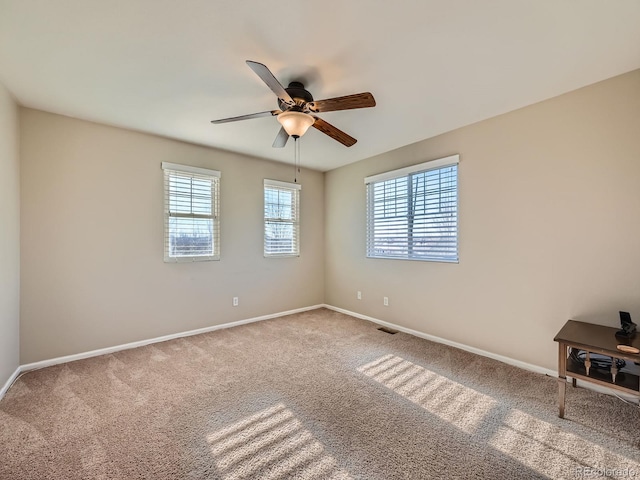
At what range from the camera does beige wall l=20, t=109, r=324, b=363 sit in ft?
9.21

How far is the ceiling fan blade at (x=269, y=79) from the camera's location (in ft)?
5.33

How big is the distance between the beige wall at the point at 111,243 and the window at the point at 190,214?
0.10 meters

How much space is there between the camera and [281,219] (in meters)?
4.66

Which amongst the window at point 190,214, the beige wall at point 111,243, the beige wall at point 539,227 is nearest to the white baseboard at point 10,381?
the beige wall at point 111,243

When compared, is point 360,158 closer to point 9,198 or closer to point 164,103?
point 164,103

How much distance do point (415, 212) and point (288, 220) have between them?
208 cm

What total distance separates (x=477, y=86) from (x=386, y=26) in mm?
1141

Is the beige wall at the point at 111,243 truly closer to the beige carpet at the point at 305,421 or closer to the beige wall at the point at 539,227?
the beige carpet at the point at 305,421

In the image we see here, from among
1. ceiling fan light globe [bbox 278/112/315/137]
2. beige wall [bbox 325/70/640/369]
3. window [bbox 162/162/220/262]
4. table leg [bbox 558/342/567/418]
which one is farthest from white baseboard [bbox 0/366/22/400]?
table leg [bbox 558/342/567/418]

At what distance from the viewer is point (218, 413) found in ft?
6.73

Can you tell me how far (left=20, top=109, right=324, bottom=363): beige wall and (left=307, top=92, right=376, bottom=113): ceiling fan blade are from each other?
232 cm

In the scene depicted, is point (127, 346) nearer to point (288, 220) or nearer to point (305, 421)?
point (305, 421)

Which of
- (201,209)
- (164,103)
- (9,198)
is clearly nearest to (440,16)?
(164,103)

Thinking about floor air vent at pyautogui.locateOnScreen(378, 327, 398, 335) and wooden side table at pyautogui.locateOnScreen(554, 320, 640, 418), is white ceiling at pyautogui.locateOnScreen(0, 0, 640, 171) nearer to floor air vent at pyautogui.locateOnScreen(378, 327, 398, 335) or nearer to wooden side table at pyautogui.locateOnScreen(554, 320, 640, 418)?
wooden side table at pyautogui.locateOnScreen(554, 320, 640, 418)
